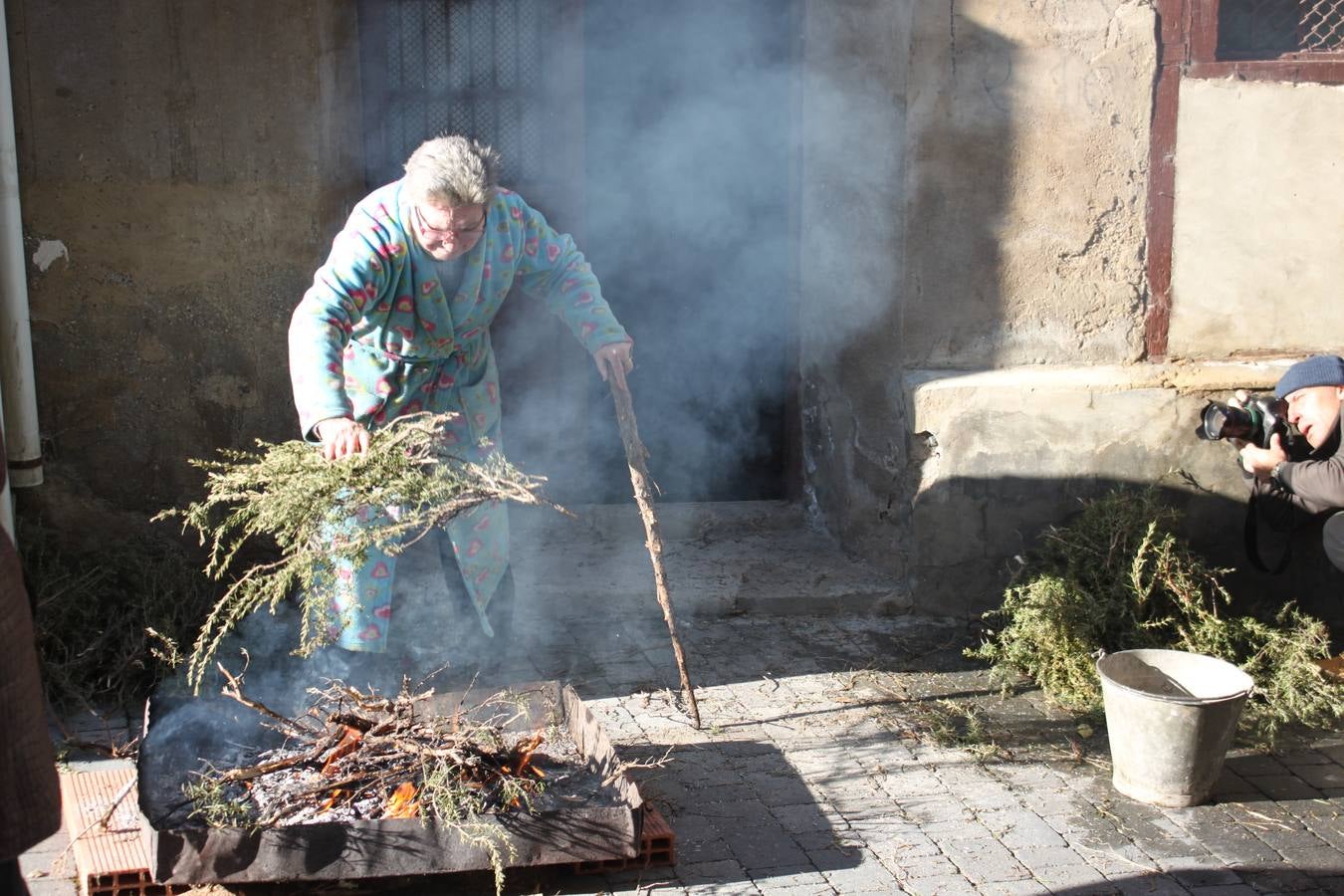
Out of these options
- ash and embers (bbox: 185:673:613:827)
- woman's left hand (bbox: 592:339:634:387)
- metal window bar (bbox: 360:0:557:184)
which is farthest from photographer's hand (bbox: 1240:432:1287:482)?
metal window bar (bbox: 360:0:557:184)

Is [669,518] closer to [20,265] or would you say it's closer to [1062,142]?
[1062,142]

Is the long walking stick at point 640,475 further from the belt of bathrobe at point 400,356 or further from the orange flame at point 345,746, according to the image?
the orange flame at point 345,746

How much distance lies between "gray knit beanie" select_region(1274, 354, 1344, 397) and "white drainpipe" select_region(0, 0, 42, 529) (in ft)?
17.5

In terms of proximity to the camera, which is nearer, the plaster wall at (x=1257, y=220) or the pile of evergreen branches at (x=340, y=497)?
the pile of evergreen branches at (x=340, y=497)

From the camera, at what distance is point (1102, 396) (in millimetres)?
6047

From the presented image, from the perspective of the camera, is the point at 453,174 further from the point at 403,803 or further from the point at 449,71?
the point at 449,71

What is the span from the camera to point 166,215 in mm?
5746

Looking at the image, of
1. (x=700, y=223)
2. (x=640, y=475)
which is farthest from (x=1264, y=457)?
(x=700, y=223)

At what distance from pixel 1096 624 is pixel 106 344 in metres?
4.50

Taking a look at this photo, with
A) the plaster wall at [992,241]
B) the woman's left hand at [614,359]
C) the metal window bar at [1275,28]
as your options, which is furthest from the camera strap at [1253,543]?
the woman's left hand at [614,359]

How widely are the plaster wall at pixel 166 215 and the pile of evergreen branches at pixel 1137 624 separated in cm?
348

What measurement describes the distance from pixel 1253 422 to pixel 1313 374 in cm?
37

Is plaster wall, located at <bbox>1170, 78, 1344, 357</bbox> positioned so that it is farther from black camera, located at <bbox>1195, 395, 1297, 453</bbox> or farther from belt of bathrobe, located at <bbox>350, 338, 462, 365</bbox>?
belt of bathrobe, located at <bbox>350, 338, 462, 365</bbox>

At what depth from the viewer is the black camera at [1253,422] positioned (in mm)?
5684
